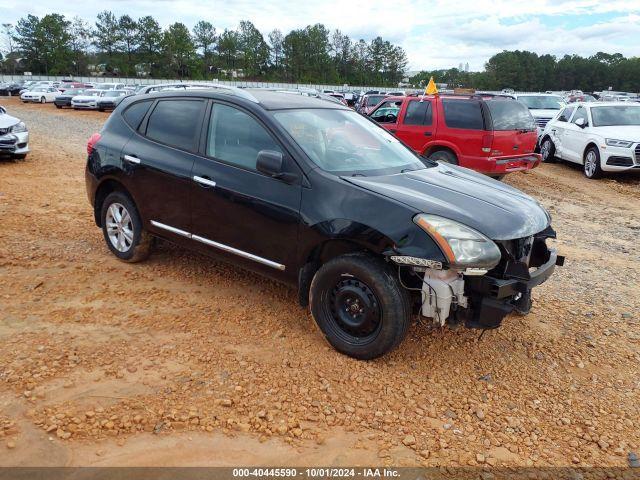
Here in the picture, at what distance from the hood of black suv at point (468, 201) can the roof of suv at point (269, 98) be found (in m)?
1.02

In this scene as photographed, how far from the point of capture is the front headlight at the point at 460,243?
310 cm

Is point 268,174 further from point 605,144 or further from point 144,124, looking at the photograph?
point 605,144

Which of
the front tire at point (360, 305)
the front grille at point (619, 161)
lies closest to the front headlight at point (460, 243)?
the front tire at point (360, 305)

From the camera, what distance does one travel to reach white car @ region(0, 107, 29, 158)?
10.9 metres

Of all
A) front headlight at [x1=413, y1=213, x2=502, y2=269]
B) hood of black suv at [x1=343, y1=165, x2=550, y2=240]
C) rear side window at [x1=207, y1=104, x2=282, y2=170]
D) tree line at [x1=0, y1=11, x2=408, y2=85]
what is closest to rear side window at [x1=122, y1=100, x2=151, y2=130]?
rear side window at [x1=207, y1=104, x2=282, y2=170]

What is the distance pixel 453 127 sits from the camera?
9.84m

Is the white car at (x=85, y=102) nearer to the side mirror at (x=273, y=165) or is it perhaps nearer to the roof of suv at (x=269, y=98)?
the roof of suv at (x=269, y=98)

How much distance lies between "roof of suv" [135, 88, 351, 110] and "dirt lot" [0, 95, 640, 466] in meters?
1.61

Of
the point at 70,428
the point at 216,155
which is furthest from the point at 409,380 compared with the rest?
the point at 216,155

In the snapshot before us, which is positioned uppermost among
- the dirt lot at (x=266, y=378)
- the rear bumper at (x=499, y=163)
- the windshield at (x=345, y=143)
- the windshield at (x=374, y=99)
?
the windshield at (x=374, y=99)

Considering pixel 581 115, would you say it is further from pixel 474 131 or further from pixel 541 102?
pixel 541 102

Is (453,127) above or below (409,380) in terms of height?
above

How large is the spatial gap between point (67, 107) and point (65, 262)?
32100 mm

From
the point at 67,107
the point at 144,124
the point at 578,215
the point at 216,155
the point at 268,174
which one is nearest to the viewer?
the point at 268,174
